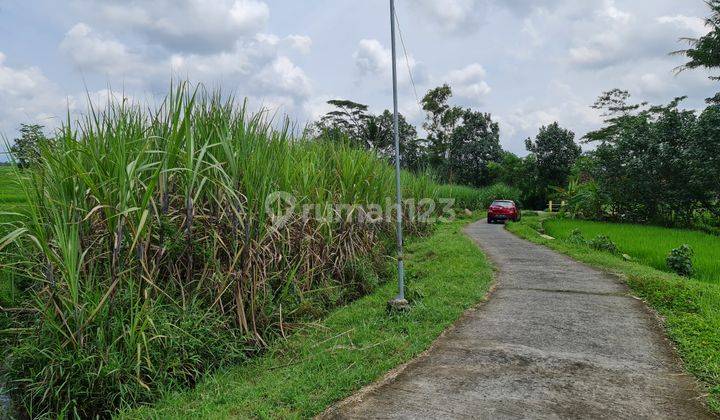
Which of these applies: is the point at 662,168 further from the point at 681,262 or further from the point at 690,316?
the point at 690,316

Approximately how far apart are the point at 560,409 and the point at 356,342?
1677 millimetres

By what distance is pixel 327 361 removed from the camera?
3.32 metres

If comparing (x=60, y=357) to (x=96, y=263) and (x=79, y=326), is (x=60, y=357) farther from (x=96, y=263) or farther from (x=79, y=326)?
(x=96, y=263)

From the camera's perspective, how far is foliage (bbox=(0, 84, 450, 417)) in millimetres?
2836

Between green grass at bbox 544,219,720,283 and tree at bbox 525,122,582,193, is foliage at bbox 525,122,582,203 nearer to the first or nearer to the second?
tree at bbox 525,122,582,193

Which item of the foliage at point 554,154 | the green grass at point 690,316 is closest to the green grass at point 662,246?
the green grass at point 690,316

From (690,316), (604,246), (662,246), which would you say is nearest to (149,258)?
(690,316)

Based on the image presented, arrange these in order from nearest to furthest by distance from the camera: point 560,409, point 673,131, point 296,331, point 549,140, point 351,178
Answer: point 560,409 < point 296,331 < point 351,178 < point 673,131 < point 549,140

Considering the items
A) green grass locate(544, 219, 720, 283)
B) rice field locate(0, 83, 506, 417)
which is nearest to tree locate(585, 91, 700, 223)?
green grass locate(544, 219, 720, 283)

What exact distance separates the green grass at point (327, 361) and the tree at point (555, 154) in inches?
1135

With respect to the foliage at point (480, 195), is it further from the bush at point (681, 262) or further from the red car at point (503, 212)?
the bush at point (681, 262)

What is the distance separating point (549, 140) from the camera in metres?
31.6

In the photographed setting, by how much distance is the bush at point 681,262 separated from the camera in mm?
7230

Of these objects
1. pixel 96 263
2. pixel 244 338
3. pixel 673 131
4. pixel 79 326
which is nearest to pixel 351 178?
pixel 244 338
